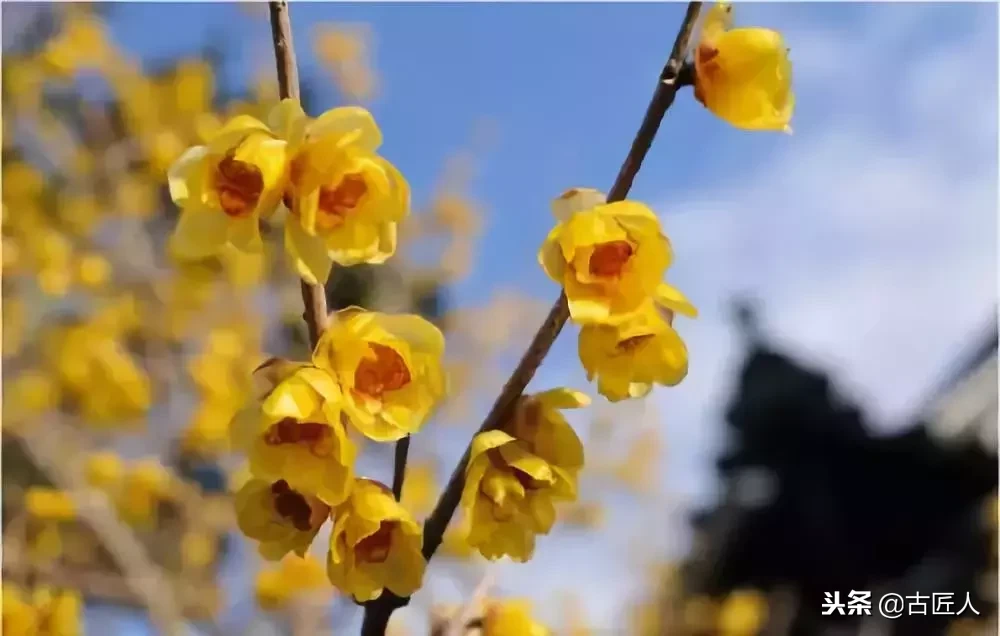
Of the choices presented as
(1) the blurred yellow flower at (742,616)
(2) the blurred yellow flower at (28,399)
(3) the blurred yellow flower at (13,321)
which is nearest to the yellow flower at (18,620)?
(2) the blurred yellow flower at (28,399)

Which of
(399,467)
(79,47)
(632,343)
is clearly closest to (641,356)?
(632,343)

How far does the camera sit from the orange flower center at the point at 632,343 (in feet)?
1.07

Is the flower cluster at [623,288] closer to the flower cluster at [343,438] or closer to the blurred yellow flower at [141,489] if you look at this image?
the flower cluster at [343,438]

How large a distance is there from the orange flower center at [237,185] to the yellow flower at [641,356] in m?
0.14

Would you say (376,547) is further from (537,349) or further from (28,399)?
(28,399)

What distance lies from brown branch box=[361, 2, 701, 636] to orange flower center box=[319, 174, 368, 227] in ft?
0.30

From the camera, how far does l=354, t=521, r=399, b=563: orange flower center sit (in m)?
0.34

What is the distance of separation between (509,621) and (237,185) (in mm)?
221

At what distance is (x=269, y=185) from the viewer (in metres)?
0.33

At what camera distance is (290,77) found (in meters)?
0.32

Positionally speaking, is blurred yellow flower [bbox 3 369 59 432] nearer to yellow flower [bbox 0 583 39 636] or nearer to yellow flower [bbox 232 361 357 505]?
yellow flower [bbox 0 583 39 636]

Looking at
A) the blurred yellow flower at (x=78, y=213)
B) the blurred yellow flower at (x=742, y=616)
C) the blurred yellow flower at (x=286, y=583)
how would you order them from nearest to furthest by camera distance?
the blurred yellow flower at (x=286, y=583)
the blurred yellow flower at (x=78, y=213)
the blurred yellow flower at (x=742, y=616)

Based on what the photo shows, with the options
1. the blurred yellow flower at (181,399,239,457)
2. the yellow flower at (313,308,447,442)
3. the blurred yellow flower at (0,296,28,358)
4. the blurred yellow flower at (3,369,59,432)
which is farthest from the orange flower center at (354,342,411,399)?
the blurred yellow flower at (0,296,28,358)

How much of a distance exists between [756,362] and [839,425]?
13.1 inches
